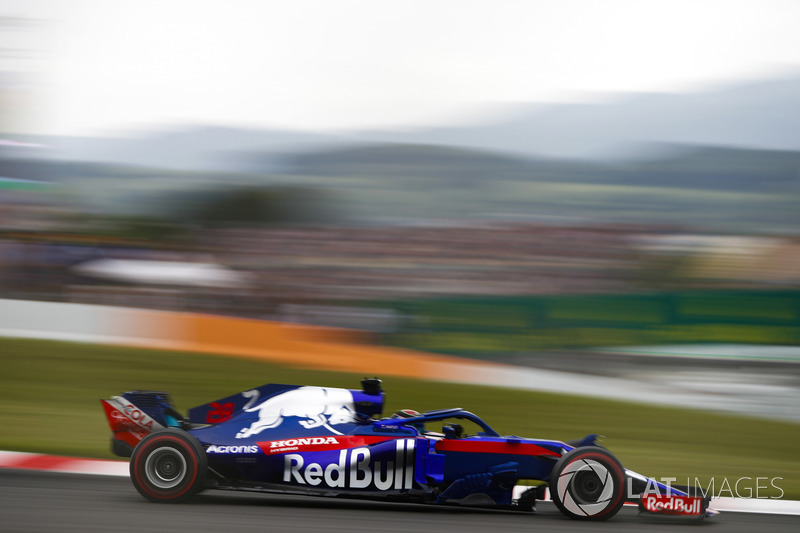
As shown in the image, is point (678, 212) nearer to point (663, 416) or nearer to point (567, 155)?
point (567, 155)

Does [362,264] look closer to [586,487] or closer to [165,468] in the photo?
[165,468]

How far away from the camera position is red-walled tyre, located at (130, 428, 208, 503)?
4.98 m

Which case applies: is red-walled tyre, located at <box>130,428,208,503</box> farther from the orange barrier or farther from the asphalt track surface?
the orange barrier

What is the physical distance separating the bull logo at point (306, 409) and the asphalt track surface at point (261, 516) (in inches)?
21.1

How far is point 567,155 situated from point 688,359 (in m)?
5.61

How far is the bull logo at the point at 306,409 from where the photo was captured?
5145 mm

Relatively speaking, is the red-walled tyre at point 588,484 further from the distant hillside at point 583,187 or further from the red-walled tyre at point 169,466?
the distant hillside at point 583,187

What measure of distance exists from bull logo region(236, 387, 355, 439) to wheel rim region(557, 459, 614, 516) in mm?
1424

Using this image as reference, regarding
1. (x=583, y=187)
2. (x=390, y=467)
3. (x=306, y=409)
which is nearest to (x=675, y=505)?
(x=390, y=467)

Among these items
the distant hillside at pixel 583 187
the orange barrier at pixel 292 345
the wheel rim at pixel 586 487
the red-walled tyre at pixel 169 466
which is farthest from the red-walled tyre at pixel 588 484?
the distant hillside at pixel 583 187

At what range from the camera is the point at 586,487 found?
5059 millimetres

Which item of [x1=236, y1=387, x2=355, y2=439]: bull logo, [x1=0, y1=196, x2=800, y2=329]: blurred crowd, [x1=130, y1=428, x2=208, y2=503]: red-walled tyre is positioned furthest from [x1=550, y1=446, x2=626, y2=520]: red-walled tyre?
[x1=0, y1=196, x2=800, y2=329]: blurred crowd

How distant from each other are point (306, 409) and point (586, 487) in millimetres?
1851

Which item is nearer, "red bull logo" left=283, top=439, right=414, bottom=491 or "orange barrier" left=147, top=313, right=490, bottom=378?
"red bull logo" left=283, top=439, right=414, bottom=491
